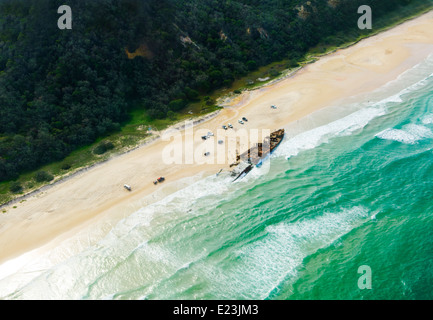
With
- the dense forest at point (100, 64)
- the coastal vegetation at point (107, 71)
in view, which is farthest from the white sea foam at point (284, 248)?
the dense forest at point (100, 64)

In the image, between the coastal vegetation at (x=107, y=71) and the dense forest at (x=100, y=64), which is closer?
the coastal vegetation at (x=107, y=71)

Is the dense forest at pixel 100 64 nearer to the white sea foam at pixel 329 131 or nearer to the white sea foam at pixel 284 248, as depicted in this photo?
the white sea foam at pixel 329 131

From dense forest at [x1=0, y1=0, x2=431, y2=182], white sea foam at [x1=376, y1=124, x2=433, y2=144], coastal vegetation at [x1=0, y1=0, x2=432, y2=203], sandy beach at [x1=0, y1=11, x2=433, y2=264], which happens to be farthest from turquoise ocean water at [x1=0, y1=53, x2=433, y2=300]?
dense forest at [x1=0, y1=0, x2=431, y2=182]

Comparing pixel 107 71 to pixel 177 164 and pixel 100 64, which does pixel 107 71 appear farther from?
pixel 177 164

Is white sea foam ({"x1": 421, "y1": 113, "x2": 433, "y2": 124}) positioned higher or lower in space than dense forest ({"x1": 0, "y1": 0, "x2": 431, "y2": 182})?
lower

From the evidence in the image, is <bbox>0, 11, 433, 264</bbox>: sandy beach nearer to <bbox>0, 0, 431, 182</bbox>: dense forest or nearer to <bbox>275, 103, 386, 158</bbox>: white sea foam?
<bbox>275, 103, 386, 158</bbox>: white sea foam

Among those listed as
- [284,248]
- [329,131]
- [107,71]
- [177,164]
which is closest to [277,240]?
[284,248]
